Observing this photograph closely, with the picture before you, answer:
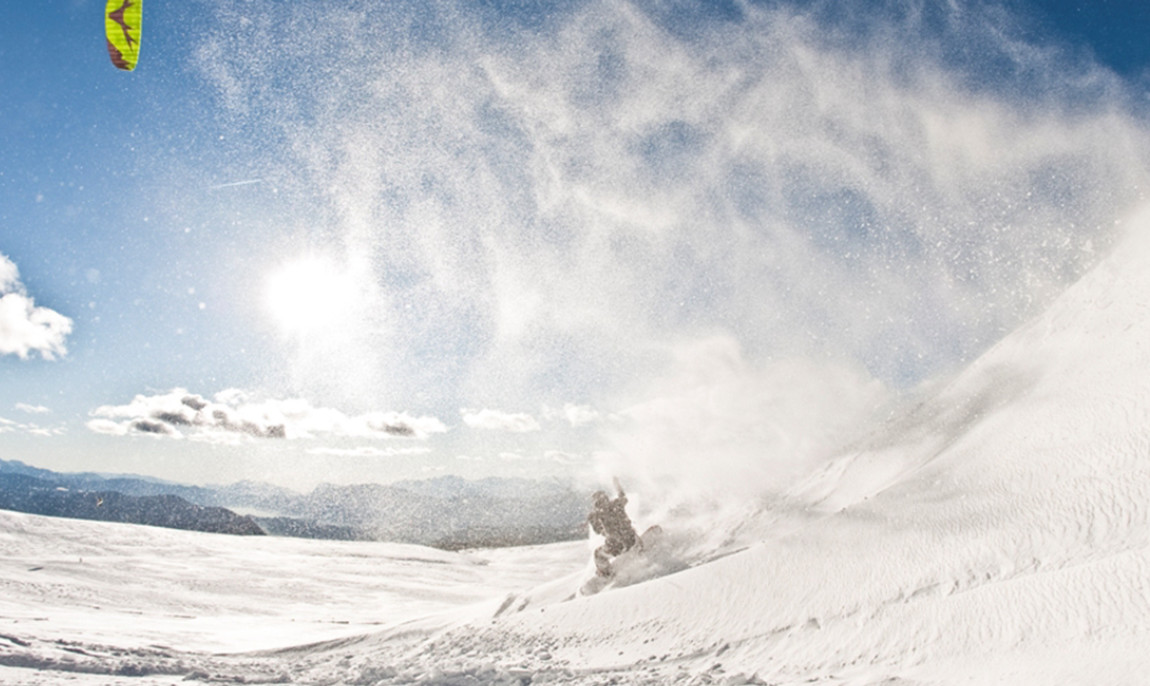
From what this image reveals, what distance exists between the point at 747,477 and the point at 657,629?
58.8 feet

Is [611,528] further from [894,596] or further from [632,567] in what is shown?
[894,596]

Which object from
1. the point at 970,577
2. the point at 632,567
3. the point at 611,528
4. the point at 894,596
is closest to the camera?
the point at 970,577

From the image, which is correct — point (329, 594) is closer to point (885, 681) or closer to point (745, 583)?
point (745, 583)

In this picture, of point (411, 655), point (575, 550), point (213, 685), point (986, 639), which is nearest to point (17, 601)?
point (213, 685)

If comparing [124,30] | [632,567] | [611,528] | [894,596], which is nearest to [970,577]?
[894,596]

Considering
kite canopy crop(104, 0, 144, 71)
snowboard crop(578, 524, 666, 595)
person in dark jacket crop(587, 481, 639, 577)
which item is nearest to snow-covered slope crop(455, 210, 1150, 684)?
snowboard crop(578, 524, 666, 595)

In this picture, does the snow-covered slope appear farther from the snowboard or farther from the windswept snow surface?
the snowboard

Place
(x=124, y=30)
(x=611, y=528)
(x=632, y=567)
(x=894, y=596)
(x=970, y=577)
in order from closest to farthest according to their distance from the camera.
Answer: (x=970, y=577) → (x=894, y=596) → (x=124, y=30) → (x=632, y=567) → (x=611, y=528)

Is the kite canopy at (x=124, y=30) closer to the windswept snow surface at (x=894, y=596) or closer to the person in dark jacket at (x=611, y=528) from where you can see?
the windswept snow surface at (x=894, y=596)

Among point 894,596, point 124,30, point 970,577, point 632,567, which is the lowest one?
point 632,567

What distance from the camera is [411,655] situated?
1524 centimetres

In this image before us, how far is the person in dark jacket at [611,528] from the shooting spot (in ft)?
65.6

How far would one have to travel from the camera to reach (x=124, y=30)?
18016 millimetres

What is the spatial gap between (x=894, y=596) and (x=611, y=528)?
1042cm
